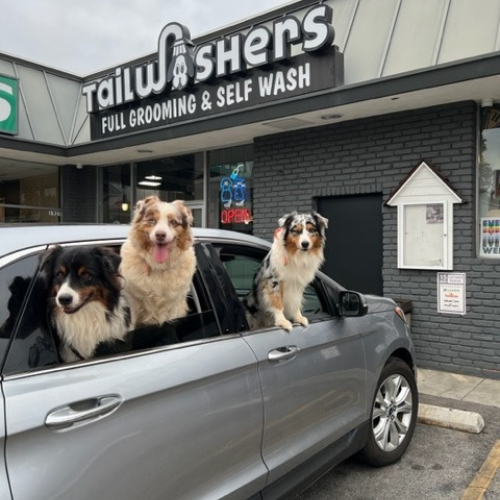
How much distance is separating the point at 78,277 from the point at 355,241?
19.1ft

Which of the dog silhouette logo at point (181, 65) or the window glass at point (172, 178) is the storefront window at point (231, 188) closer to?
the window glass at point (172, 178)

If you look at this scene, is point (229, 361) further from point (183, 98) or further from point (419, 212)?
point (183, 98)

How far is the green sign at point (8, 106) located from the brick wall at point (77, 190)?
2026mm

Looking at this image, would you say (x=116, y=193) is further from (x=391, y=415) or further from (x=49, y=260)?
(x=49, y=260)

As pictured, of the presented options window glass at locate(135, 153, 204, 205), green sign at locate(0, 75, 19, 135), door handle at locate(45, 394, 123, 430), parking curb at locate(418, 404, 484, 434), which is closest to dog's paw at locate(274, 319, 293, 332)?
door handle at locate(45, 394, 123, 430)

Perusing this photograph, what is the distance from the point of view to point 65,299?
1.87 meters

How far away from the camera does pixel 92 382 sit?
72.1 inches

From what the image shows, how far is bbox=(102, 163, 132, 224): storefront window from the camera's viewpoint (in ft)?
35.3

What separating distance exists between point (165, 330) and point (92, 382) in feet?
1.76

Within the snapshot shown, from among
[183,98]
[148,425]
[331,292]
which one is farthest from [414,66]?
[148,425]

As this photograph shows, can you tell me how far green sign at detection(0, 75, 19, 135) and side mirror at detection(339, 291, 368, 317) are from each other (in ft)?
24.6

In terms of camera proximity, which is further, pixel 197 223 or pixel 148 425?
pixel 197 223

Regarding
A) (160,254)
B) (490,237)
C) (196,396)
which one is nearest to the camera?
(196,396)

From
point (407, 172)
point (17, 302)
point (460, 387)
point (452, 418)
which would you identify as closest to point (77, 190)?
point (407, 172)
